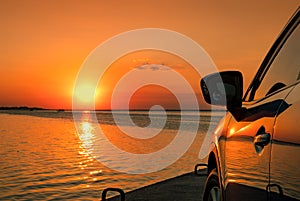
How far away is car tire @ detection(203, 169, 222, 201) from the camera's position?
12.3 feet

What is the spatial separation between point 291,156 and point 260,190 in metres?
0.49

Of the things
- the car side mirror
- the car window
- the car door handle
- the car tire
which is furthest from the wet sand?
the car door handle

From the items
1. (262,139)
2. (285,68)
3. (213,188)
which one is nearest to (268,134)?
(262,139)

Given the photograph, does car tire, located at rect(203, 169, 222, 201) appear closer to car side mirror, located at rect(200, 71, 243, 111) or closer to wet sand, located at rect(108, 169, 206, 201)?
car side mirror, located at rect(200, 71, 243, 111)

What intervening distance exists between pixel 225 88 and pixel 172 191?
7.32 metres

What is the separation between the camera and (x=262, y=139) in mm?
2260

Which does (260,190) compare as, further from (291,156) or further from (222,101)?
(222,101)

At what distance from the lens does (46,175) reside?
18.3m

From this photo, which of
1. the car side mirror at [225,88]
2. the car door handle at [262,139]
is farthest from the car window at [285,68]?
the car door handle at [262,139]

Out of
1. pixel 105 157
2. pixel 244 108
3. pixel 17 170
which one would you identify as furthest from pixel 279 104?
pixel 105 157

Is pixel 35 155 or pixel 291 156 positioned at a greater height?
pixel 291 156

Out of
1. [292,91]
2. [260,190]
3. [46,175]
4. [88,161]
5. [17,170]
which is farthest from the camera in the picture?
[88,161]

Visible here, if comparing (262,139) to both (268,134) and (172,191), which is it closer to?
(268,134)

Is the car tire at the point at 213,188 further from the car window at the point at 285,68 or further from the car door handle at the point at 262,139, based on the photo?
the car door handle at the point at 262,139
